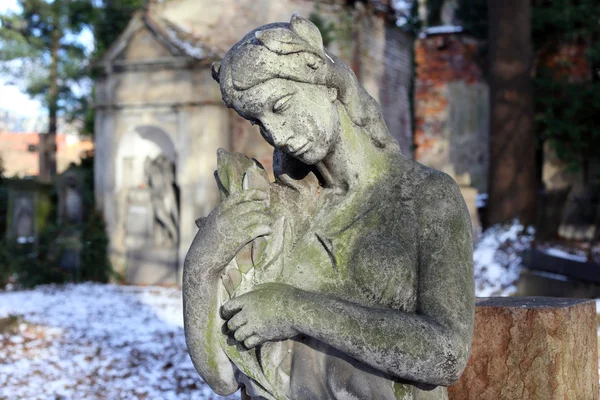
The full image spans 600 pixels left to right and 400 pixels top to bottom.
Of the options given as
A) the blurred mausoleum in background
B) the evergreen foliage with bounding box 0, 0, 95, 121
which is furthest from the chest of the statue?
Result: the evergreen foliage with bounding box 0, 0, 95, 121

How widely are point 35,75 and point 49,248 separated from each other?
28.3 ft

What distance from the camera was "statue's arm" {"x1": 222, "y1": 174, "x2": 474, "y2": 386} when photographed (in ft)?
4.88

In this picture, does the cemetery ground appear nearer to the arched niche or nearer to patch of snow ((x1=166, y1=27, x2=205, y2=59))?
the arched niche

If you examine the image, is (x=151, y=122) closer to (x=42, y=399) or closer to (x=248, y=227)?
(x=42, y=399)

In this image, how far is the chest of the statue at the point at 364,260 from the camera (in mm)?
1621

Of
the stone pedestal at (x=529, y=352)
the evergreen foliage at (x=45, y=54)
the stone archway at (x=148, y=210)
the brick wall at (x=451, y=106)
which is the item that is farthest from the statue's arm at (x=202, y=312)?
the evergreen foliage at (x=45, y=54)

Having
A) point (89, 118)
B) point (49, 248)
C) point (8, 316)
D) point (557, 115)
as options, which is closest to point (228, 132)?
point (49, 248)

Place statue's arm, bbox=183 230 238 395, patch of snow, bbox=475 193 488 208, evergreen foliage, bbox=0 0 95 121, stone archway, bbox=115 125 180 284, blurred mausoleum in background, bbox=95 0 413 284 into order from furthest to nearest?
1. evergreen foliage, bbox=0 0 95 121
2. patch of snow, bbox=475 193 488 208
3. stone archway, bbox=115 125 180 284
4. blurred mausoleum in background, bbox=95 0 413 284
5. statue's arm, bbox=183 230 238 395

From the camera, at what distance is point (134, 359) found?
6.28m

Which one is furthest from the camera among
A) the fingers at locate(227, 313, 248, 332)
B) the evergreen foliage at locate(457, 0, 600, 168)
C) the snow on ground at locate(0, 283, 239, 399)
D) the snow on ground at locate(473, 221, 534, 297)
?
the evergreen foliage at locate(457, 0, 600, 168)

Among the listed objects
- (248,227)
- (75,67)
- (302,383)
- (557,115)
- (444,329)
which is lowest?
(302,383)

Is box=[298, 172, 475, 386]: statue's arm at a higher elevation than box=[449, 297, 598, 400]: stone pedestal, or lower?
higher

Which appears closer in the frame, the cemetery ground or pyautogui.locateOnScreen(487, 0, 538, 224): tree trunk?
the cemetery ground

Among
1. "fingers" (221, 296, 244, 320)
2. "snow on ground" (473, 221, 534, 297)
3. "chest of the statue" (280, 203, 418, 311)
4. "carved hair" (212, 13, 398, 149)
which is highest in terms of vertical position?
"carved hair" (212, 13, 398, 149)
